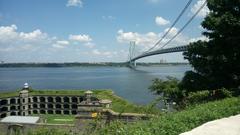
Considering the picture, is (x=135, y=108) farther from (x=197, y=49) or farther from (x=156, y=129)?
(x=156, y=129)

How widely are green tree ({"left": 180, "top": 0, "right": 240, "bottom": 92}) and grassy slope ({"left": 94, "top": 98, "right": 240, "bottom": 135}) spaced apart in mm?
6612

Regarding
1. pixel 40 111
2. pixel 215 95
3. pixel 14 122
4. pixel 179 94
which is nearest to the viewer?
pixel 215 95

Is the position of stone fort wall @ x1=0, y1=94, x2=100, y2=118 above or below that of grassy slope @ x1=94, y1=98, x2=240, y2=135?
below

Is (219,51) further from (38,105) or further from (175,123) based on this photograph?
(38,105)

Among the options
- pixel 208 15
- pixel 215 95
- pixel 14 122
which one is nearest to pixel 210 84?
pixel 215 95

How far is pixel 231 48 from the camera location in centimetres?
1719

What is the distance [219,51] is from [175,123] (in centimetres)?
974

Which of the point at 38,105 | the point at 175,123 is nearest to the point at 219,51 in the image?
the point at 175,123

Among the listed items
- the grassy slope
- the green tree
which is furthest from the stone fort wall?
the grassy slope

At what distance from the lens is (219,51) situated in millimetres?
17094

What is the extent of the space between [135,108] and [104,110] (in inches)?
65.6

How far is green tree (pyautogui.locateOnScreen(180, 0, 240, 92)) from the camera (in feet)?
54.9

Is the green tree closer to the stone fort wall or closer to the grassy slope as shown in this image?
the grassy slope

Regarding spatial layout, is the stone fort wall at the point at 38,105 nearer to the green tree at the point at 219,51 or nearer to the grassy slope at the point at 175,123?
the green tree at the point at 219,51
